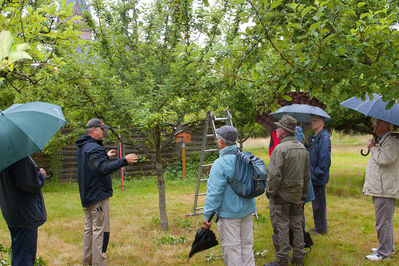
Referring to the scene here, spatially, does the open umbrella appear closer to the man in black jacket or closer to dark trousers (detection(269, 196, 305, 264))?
dark trousers (detection(269, 196, 305, 264))

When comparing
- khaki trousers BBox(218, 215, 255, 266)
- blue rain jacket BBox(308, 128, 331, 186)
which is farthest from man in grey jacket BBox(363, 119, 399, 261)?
khaki trousers BBox(218, 215, 255, 266)

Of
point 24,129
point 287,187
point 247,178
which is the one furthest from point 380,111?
point 24,129

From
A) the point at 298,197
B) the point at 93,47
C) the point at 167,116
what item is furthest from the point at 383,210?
the point at 93,47

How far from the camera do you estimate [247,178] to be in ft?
11.3

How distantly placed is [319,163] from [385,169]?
120 cm

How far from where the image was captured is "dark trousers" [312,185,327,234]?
5.68 meters

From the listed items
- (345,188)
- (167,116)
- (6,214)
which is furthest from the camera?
(345,188)

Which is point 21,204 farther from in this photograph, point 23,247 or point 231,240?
point 231,240

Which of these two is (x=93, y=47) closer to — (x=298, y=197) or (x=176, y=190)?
(x=298, y=197)

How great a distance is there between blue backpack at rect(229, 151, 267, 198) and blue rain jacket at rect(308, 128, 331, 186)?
98.1 inches

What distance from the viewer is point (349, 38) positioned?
2840 mm

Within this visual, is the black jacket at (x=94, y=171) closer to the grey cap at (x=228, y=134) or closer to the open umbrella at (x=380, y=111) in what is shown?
the grey cap at (x=228, y=134)

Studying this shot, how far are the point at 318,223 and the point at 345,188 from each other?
4399 mm

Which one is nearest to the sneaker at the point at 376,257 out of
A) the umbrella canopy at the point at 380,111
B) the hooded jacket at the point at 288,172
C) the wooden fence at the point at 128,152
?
the hooded jacket at the point at 288,172
